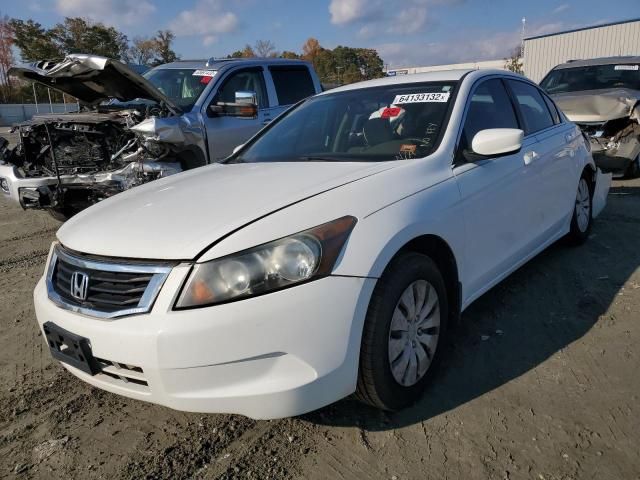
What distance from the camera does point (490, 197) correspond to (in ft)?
9.74

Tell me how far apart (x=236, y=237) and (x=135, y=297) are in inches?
17.9

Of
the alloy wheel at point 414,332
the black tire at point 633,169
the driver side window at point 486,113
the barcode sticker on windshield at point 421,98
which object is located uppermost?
the barcode sticker on windshield at point 421,98

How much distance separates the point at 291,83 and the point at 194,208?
17.4ft

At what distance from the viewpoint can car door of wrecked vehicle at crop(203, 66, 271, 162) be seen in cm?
590

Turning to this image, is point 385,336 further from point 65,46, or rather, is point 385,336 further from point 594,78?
point 65,46

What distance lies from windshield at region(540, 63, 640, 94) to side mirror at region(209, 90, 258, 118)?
6.01 meters

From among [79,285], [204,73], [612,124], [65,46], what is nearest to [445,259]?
[79,285]

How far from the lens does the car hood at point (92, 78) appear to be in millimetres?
4965

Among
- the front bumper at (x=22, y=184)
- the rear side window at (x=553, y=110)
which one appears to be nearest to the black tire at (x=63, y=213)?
the front bumper at (x=22, y=184)

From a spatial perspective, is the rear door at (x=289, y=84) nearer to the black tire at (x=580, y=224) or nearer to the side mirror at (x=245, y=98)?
the side mirror at (x=245, y=98)

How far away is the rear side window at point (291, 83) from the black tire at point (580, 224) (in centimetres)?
392

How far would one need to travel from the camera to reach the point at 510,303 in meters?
3.65

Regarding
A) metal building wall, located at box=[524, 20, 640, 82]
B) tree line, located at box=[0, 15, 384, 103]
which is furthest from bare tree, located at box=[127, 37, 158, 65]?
metal building wall, located at box=[524, 20, 640, 82]

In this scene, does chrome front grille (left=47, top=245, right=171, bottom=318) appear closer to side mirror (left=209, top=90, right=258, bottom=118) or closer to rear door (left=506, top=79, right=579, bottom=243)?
rear door (left=506, top=79, right=579, bottom=243)
